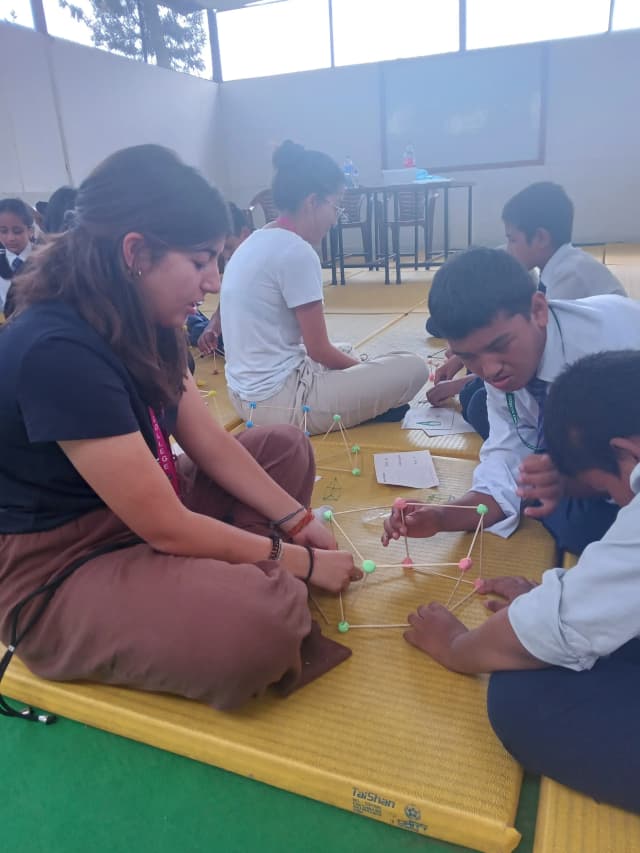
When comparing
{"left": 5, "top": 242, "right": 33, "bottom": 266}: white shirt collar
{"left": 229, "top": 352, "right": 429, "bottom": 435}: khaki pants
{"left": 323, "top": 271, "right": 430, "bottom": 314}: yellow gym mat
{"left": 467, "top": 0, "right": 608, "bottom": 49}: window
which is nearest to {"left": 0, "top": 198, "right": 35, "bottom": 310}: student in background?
{"left": 5, "top": 242, "right": 33, "bottom": 266}: white shirt collar

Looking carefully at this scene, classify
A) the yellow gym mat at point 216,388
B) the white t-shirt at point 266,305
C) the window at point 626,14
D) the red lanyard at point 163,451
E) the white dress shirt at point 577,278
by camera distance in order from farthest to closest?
the window at point 626,14, the yellow gym mat at point 216,388, the white dress shirt at point 577,278, the white t-shirt at point 266,305, the red lanyard at point 163,451

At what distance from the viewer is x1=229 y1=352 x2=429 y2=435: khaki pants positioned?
83.0 inches

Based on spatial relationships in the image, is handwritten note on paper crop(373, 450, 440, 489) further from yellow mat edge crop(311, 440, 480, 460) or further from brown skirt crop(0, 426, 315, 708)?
brown skirt crop(0, 426, 315, 708)

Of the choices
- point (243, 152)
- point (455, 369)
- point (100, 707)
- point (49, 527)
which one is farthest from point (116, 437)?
point (243, 152)

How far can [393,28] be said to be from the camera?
7250 millimetres

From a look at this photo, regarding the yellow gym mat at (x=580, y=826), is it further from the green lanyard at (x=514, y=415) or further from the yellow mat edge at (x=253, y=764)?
the green lanyard at (x=514, y=415)

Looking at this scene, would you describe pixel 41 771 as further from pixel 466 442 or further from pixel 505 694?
pixel 466 442

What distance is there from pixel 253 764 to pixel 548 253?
6.70 feet

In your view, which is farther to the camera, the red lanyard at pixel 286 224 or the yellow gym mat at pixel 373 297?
the yellow gym mat at pixel 373 297

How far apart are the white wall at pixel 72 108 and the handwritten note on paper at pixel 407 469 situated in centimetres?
405

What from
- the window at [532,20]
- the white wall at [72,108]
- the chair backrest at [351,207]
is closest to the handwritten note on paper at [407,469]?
the white wall at [72,108]

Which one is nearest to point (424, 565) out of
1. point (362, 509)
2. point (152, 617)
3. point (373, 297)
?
point (362, 509)

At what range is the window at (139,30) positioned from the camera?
19.9 ft

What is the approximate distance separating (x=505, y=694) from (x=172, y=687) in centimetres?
51
